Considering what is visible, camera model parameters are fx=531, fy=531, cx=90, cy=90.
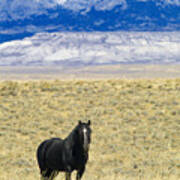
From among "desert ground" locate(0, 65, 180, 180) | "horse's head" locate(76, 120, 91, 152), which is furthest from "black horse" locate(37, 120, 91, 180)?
"desert ground" locate(0, 65, 180, 180)

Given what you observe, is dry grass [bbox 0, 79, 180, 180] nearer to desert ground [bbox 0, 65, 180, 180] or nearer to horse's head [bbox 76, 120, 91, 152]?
desert ground [bbox 0, 65, 180, 180]

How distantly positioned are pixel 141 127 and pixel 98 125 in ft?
6.12

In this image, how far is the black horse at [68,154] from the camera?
8812 mm

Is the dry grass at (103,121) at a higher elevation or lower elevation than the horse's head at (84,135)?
lower

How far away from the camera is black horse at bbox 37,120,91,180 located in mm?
8812

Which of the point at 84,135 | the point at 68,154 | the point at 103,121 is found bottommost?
the point at 103,121

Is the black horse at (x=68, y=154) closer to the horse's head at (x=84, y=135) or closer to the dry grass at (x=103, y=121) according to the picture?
the horse's head at (x=84, y=135)

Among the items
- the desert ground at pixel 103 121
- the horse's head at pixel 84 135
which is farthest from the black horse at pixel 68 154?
the desert ground at pixel 103 121

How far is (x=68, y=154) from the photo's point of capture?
30.8ft

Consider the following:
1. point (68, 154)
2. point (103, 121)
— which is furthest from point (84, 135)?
point (103, 121)

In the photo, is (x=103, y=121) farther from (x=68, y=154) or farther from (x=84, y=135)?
(x=84, y=135)

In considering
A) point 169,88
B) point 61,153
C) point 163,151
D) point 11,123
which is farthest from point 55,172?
point 169,88

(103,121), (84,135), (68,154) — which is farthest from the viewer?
(103,121)

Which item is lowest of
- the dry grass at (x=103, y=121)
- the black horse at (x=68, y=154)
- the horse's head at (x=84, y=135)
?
the dry grass at (x=103, y=121)
